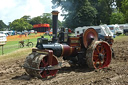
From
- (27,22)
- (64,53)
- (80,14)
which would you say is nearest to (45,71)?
(64,53)

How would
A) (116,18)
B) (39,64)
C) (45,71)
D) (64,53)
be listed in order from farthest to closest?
(116,18) → (64,53) → (45,71) → (39,64)

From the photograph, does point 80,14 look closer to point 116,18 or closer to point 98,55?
point 116,18

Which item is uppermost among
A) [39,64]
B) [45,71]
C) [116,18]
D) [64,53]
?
[116,18]

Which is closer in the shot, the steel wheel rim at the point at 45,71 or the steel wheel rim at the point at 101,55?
the steel wheel rim at the point at 45,71

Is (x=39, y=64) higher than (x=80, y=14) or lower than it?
lower

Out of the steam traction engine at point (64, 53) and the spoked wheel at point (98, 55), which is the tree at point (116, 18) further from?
the steam traction engine at point (64, 53)

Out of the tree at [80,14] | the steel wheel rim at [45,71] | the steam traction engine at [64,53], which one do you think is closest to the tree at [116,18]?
the tree at [80,14]

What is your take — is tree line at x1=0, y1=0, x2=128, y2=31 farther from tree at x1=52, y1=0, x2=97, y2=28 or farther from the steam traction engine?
the steam traction engine

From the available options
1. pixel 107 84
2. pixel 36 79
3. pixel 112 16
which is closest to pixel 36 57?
pixel 36 79

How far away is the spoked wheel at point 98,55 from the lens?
5.57 metres

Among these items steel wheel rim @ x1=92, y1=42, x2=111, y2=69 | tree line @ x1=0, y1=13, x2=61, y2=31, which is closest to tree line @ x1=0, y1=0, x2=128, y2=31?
steel wheel rim @ x1=92, y1=42, x2=111, y2=69

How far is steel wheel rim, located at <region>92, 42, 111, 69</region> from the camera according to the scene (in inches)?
234

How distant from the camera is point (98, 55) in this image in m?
5.93

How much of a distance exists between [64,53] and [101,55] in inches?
53.7
